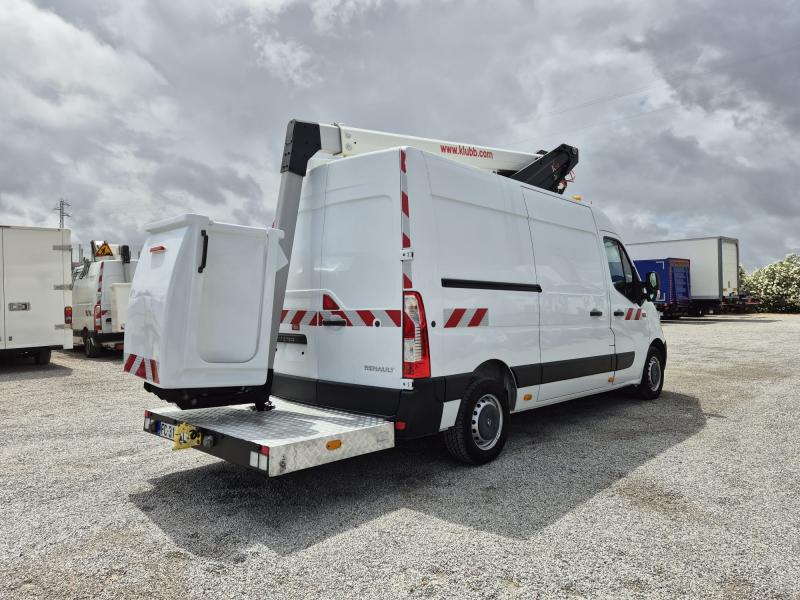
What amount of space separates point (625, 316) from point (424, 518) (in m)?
4.34

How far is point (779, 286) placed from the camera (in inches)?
1379

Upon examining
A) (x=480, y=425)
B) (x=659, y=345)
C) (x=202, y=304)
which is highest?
(x=202, y=304)

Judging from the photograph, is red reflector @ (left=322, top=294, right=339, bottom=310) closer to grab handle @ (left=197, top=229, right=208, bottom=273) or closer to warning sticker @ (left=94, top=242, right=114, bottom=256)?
grab handle @ (left=197, top=229, right=208, bottom=273)

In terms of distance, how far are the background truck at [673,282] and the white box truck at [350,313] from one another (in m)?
22.9


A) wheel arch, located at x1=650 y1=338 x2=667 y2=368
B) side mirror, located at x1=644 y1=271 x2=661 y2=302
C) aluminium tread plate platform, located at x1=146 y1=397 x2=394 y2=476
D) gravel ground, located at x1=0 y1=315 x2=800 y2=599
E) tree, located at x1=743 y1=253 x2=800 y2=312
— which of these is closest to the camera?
gravel ground, located at x1=0 y1=315 x2=800 y2=599

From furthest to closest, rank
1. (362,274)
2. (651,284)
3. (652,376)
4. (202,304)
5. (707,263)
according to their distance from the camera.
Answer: (707,263)
(652,376)
(651,284)
(362,274)
(202,304)

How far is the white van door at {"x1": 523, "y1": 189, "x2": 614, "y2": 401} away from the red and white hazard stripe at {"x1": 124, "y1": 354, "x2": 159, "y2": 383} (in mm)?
3357

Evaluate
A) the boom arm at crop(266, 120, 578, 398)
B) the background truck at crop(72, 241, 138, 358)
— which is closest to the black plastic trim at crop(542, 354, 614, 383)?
the boom arm at crop(266, 120, 578, 398)

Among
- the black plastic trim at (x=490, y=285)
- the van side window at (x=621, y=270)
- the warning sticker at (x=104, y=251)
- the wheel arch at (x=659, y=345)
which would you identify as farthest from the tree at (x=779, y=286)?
the black plastic trim at (x=490, y=285)

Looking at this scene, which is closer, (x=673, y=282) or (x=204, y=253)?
(x=204, y=253)

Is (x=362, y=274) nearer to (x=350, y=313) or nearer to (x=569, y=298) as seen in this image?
(x=350, y=313)

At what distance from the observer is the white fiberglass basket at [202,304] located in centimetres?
394

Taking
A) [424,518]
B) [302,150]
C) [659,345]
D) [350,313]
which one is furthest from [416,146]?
[659,345]

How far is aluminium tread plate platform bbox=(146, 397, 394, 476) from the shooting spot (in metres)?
3.65
